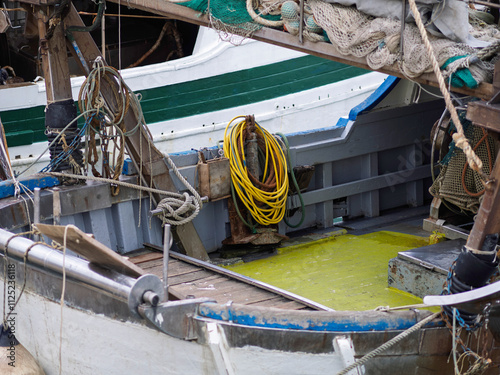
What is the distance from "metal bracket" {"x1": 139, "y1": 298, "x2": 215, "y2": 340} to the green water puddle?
1766 millimetres

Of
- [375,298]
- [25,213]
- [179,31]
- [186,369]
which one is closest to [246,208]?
[375,298]

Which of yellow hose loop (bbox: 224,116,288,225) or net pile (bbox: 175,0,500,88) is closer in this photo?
net pile (bbox: 175,0,500,88)

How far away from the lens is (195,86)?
36.0 feet

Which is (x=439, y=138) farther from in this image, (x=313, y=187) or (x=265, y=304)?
(x=265, y=304)

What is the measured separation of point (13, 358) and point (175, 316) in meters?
1.56

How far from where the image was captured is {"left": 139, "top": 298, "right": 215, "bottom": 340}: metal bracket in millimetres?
3721

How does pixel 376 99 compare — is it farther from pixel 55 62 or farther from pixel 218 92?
pixel 218 92

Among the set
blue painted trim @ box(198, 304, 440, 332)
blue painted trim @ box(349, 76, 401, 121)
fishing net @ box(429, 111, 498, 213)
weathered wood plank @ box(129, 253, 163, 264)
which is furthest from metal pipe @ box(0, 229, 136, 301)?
blue painted trim @ box(349, 76, 401, 121)

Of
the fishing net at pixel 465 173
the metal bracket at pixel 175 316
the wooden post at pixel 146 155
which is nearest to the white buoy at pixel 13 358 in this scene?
the metal bracket at pixel 175 316

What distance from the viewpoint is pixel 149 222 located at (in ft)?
20.1

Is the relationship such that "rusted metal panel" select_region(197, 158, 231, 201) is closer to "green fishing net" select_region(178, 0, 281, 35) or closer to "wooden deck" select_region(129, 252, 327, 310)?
"wooden deck" select_region(129, 252, 327, 310)

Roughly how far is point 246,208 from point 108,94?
164cm

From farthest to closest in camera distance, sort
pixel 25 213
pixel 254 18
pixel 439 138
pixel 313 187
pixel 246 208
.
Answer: pixel 313 187 → pixel 246 208 → pixel 439 138 → pixel 25 213 → pixel 254 18

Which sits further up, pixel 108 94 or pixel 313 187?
pixel 108 94
